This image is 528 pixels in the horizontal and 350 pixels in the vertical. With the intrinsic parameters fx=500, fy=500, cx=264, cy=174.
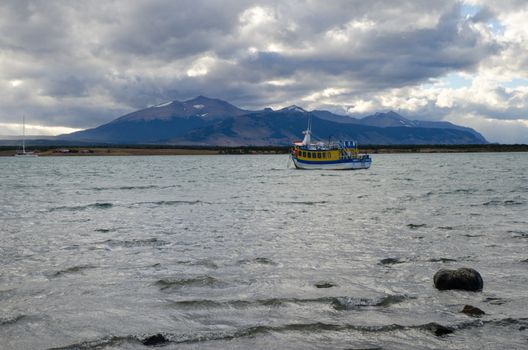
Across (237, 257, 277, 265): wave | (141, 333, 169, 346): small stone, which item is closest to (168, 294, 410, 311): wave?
(141, 333, 169, 346): small stone

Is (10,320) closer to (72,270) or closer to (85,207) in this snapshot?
(72,270)

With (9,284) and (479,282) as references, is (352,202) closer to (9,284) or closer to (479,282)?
(479,282)

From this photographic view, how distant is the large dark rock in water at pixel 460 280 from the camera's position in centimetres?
1407

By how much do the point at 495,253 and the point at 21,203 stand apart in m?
37.7

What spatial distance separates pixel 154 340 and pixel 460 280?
8684mm

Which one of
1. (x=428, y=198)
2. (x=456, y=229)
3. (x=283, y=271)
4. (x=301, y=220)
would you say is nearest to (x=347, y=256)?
(x=283, y=271)

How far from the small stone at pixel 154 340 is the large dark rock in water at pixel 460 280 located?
804cm

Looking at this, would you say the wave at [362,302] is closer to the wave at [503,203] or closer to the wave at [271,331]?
the wave at [271,331]

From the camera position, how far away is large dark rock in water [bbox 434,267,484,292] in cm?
1407

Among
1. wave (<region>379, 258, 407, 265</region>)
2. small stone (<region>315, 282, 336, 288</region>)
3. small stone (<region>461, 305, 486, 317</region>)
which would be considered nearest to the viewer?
small stone (<region>461, 305, 486, 317</region>)

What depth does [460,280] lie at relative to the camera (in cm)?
1412

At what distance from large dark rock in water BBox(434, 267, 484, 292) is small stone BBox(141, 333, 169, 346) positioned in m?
8.04

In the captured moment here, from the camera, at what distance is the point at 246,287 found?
14.7 meters

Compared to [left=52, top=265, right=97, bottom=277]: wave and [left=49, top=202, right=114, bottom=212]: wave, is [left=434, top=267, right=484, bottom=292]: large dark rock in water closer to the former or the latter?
[left=52, top=265, right=97, bottom=277]: wave
